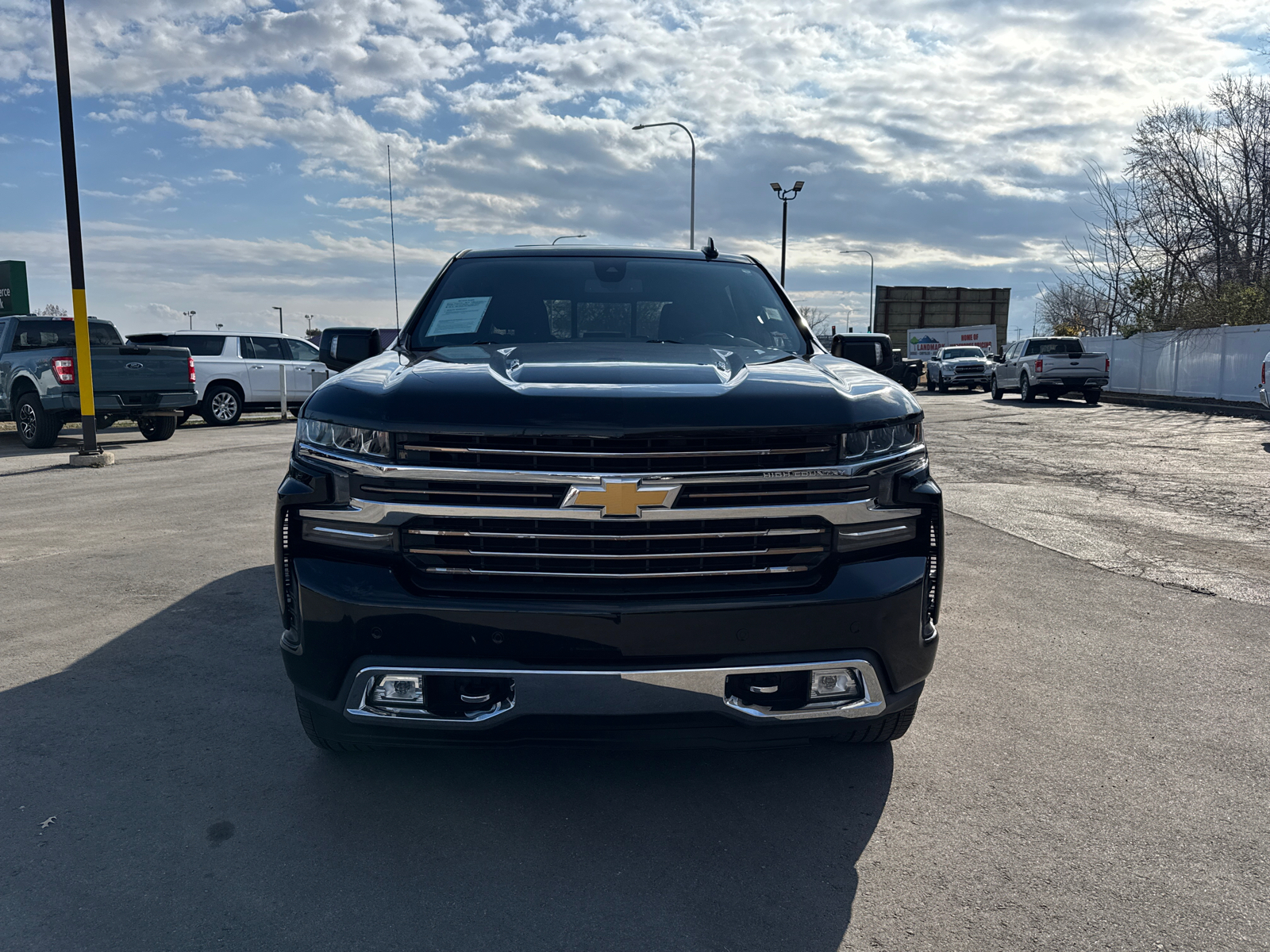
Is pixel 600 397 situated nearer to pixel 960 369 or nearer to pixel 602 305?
pixel 602 305

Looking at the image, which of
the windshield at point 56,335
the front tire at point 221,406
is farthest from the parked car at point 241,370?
the windshield at point 56,335

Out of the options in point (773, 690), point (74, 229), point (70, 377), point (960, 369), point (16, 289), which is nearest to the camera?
point (773, 690)

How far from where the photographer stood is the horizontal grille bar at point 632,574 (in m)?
2.63

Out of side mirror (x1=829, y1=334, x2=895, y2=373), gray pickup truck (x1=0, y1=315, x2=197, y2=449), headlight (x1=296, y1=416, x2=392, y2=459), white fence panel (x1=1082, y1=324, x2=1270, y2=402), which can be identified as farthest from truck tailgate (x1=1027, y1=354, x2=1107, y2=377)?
headlight (x1=296, y1=416, x2=392, y2=459)

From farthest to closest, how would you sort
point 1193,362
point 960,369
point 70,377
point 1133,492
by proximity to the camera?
point 960,369
point 1193,362
point 70,377
point 1133,492

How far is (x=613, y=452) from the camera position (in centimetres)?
256

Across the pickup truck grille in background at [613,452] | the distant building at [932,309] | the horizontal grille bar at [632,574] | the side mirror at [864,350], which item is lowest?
the horizontal grille bar at [632,574]

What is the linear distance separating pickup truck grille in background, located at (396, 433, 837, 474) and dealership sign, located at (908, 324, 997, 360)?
57.3m

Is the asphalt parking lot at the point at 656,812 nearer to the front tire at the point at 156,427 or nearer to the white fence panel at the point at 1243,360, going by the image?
the front tire at the point at 156,427

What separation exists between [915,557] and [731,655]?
63 cm

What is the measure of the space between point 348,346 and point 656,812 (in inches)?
97.9

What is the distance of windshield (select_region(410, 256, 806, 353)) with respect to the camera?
3891mm

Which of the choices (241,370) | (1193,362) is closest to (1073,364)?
(1193,362)

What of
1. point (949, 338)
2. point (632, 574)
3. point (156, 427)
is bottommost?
point (156, 427)
